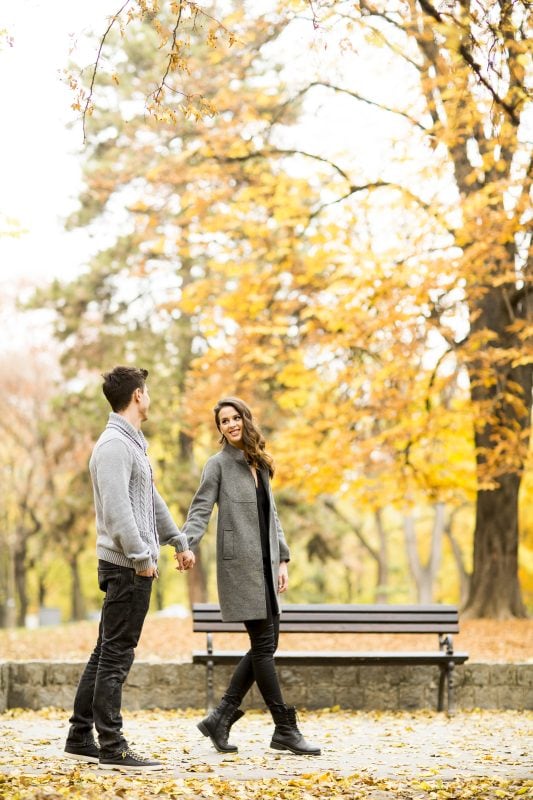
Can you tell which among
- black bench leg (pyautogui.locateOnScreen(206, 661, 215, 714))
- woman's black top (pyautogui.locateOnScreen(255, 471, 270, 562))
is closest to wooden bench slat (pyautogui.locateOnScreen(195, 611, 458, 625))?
black bench leg (pyautogui.locateOnScreen(206, 661, 215, 714))

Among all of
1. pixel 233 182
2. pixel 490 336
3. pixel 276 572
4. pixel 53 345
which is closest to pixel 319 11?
pixel 276 572

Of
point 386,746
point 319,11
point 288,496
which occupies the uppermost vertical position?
point 319,11

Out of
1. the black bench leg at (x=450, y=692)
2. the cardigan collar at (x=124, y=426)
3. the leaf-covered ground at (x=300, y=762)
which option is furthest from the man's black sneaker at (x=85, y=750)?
the black bench leg at (x=450, y=692)

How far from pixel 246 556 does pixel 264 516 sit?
10.9 inches

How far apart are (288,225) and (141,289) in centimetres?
1008

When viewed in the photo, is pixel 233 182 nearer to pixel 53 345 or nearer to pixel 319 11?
pixel 319 11

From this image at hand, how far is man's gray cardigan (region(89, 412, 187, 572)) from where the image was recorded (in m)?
5.18

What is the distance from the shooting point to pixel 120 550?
526cm

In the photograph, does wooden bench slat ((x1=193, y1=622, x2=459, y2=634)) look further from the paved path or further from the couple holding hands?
the couple holding hands

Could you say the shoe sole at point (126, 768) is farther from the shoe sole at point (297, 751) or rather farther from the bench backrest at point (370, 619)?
the bench backrest at point (370, 619)

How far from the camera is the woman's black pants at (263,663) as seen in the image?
19.2ft

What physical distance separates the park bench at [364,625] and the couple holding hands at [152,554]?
2276 mm

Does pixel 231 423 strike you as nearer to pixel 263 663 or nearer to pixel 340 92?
pixel 263 663

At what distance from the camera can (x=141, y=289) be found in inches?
896
